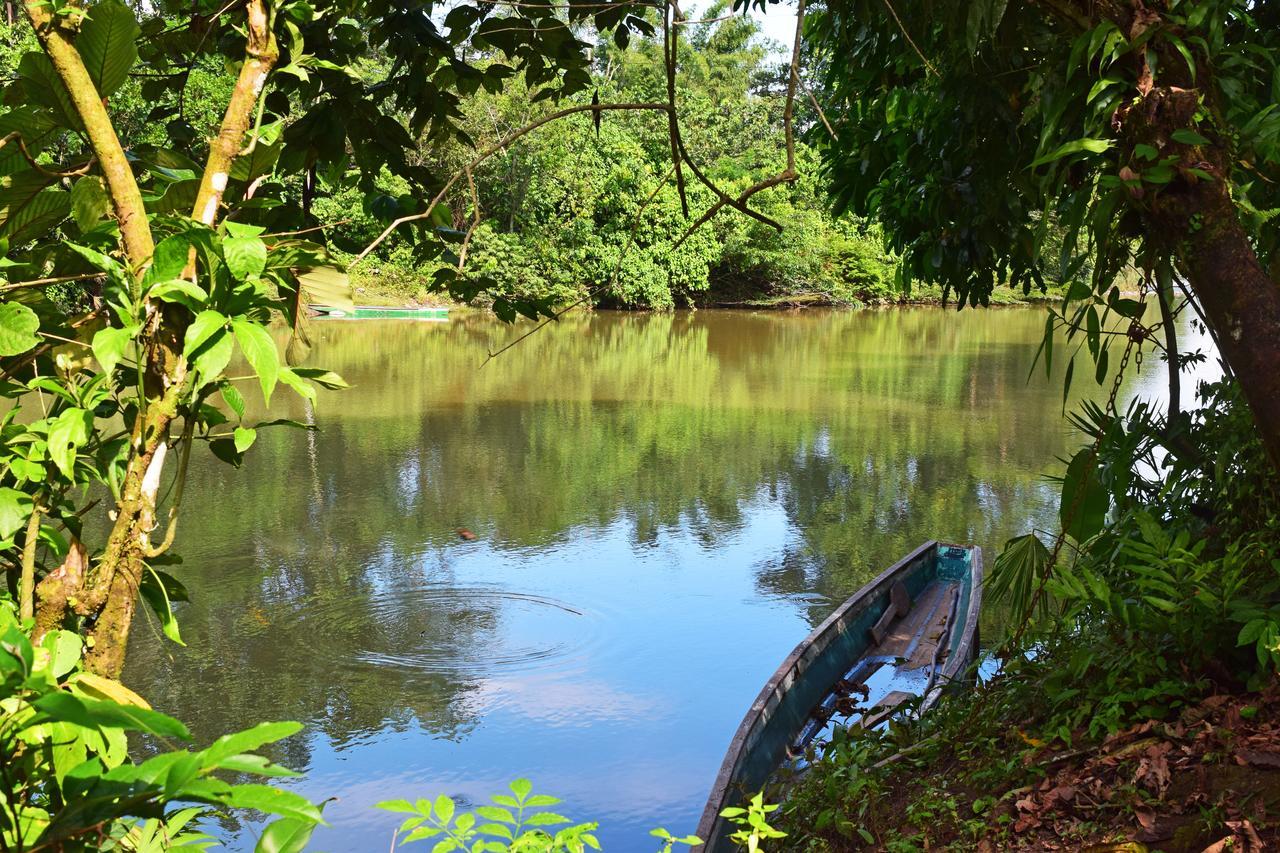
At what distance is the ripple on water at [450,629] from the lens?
22.4 ft

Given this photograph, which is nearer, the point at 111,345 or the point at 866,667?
the point at 111,345

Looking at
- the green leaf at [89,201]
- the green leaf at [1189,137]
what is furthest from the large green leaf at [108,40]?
the green leaf at [1189,137]

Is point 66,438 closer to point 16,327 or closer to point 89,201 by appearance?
point 16,327

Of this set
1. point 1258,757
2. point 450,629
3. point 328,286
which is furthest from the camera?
point 450,629

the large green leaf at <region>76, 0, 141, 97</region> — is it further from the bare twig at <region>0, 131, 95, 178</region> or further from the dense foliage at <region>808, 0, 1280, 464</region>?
the dense foliage at <region>808, 0, 1280, 464</region>

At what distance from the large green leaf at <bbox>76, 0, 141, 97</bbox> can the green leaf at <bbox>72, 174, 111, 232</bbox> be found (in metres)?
0.11

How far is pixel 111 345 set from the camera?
108cm

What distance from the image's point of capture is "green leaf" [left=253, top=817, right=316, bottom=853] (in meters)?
0.79

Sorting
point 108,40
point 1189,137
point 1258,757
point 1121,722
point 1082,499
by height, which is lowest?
point 1121,722

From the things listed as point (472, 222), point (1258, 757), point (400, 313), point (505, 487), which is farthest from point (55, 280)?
point (400, 313)

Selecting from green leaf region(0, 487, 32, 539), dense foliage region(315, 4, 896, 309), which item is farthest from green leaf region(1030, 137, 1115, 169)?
dense foliage region(315, 4, 896, 309)

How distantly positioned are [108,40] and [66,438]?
39 cm

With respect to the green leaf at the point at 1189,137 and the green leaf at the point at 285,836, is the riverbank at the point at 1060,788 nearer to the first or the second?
the green leaf at the point at 1189,137

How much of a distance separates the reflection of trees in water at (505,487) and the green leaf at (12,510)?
97.1 inches
